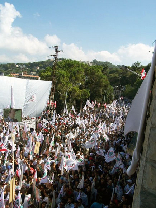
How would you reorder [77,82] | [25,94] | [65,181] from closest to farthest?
[65,181]
[25,94]
[77,82]

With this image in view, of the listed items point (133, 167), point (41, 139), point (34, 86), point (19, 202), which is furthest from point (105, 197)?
point (34, 86)

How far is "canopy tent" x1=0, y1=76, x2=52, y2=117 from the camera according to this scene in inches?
1062

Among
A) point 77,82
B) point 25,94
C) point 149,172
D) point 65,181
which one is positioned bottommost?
point 65,181

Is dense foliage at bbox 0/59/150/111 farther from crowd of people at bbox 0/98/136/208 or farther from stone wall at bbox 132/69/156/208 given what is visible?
stone wall at bbox 132/69/156/208

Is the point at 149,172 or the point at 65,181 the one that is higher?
the point at 149,172

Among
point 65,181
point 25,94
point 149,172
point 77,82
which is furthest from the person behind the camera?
point 77,82

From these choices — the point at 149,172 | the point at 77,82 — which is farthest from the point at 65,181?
the point at 77,82

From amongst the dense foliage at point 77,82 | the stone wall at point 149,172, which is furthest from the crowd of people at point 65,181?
the dense foliage at point 77,82

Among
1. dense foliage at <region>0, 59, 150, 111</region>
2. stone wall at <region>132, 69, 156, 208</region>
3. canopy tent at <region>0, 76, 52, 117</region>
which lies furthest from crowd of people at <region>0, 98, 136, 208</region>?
dense foliage at <region>0, 59, 150, 111</region>

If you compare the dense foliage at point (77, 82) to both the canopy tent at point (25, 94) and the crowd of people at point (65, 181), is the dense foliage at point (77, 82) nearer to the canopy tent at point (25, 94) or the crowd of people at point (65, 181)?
the canopy tent at point (25, 94)

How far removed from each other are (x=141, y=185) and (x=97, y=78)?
138 feet

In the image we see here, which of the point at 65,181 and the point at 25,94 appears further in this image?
the point at 25,94

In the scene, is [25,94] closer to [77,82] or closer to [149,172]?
[77,82]

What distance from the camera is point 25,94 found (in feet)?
93.8
